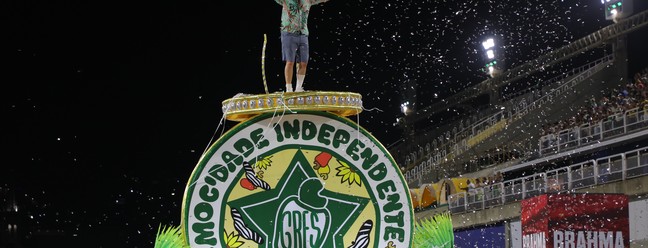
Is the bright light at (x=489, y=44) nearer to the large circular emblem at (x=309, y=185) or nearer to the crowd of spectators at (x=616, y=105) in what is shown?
the crowd of spectators at (x=616, y=105)

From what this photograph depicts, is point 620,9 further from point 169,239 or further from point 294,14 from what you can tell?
point 169,239

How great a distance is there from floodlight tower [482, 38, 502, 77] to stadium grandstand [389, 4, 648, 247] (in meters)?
0.79

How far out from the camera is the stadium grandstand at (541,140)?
1794 centimetres

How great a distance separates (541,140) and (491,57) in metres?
12.2

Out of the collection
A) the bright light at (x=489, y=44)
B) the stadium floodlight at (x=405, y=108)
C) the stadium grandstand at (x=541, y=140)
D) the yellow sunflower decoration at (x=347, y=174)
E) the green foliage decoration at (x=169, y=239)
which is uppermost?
the bright light at (x=489, y=44)

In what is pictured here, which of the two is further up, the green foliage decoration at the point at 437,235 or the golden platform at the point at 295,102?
the golden platform at the point at 295,102

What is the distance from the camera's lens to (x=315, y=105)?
5.12m

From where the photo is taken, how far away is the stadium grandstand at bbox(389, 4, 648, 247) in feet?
58.9

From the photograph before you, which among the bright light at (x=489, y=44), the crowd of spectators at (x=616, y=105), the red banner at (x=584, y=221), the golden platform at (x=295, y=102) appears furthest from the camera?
the bright light at (x=489, y=44)

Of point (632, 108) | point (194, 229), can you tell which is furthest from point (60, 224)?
point (194, 229)

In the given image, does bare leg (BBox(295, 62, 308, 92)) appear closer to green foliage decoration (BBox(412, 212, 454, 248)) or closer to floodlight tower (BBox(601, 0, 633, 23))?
green foliage decoration (BBox(412, 212, 454, 248))

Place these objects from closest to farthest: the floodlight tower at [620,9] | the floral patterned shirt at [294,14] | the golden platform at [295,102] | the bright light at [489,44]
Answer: the golden platform at [295,102], the floral patterned shirt at [294,14], the floodlight tower at [620,9], the bright light at [489,44]

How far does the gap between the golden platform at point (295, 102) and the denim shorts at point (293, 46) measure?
33cm

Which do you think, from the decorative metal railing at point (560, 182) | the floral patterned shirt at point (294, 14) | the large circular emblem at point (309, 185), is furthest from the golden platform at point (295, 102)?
the decorative metal railing at point (560, 182)
